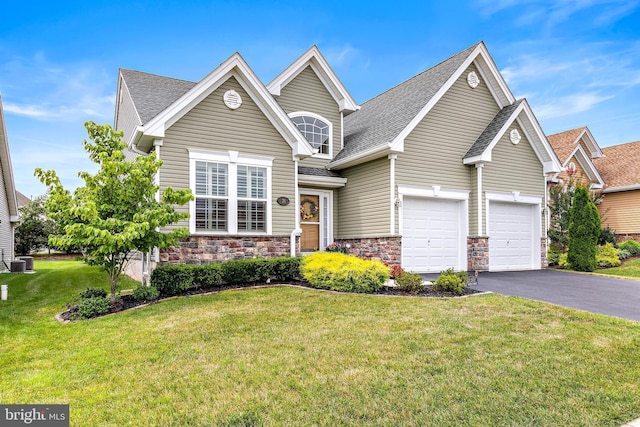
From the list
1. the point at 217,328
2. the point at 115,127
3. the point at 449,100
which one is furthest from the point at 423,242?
the point at 115,127

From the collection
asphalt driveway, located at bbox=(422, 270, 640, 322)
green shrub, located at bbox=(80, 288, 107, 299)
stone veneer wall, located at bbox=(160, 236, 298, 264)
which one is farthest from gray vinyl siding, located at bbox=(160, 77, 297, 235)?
asphalt driveway, located at bbox=(422, 270, 640, 322)

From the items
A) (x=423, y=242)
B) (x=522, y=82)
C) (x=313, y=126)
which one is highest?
(x=522, y=82)

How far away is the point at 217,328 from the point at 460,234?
9.74 metres

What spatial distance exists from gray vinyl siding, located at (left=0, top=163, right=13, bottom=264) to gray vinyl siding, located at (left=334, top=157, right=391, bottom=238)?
1571 centimetres

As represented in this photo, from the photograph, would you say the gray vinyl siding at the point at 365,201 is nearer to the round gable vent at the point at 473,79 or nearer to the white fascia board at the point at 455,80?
the white fascia board at the point at 455,80

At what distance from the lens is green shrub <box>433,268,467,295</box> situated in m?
8.66

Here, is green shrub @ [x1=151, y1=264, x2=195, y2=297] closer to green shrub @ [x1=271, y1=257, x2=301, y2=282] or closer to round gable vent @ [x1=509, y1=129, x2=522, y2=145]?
green shrub @ [x1=271, y1=257, x2=301, y2=282]

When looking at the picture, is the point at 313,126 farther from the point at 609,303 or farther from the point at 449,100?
the point at 609,303

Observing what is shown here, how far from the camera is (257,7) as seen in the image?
13.1 m

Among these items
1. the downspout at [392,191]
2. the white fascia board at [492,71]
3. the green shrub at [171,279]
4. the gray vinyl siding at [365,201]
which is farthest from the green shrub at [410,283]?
the white fascia board at [492,71]

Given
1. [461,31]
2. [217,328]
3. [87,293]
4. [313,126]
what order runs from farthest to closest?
[461,31]
[313,126]
[87,293]
[217,328]

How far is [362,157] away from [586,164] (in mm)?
12798

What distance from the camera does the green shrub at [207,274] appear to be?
29.8 feet

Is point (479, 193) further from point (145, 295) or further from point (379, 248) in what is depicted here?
point (145, 295)
